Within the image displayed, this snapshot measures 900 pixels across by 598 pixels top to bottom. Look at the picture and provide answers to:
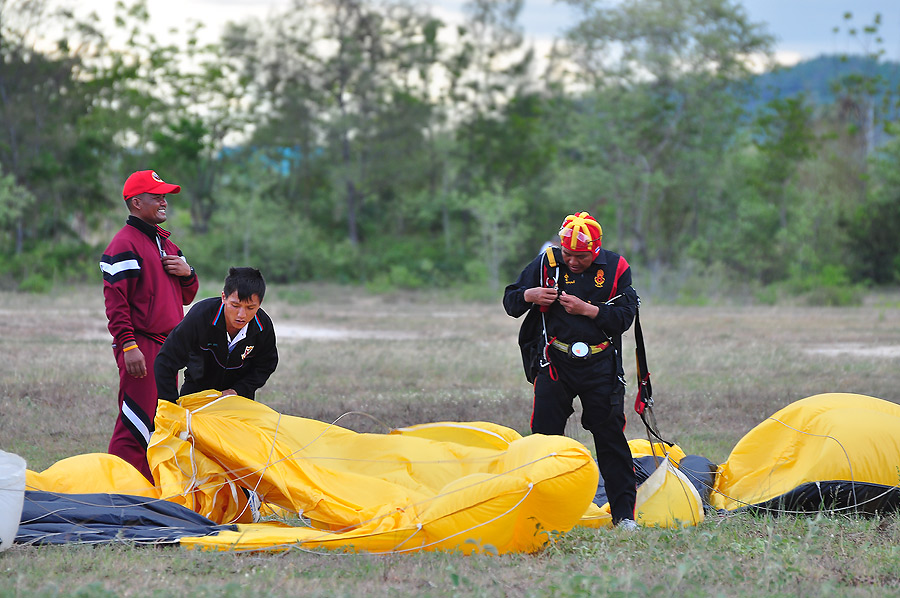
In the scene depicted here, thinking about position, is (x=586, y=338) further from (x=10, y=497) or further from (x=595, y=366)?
(x=10, y=497)

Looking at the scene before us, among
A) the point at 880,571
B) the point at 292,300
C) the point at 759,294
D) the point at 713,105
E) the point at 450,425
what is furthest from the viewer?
the point at 713,105

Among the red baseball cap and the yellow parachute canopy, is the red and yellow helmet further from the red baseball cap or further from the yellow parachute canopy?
the red baseball cap

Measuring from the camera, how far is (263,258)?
37.4m

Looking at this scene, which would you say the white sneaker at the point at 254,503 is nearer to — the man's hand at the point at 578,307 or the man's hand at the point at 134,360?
the man's hand at the point at 134,360

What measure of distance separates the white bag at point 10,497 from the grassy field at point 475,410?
0.11 metres

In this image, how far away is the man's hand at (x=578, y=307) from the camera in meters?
5.03

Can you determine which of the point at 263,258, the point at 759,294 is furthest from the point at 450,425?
the point at 263,258

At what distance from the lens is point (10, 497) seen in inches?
168

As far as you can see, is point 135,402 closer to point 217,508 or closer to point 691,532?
point 217,508

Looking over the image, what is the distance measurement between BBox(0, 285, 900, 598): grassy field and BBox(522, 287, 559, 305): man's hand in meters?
1.29

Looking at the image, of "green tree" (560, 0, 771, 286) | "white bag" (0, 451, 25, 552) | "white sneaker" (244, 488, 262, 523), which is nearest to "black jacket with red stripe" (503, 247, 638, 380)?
"white sneaker" (244, 488, 262, 523)

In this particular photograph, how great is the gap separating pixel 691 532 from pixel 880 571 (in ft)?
3.26

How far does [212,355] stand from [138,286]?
2.50ft

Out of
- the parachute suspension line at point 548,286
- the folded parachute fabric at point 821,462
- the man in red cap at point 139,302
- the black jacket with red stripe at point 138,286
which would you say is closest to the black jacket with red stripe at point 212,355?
the man in red cap at point 139,302
